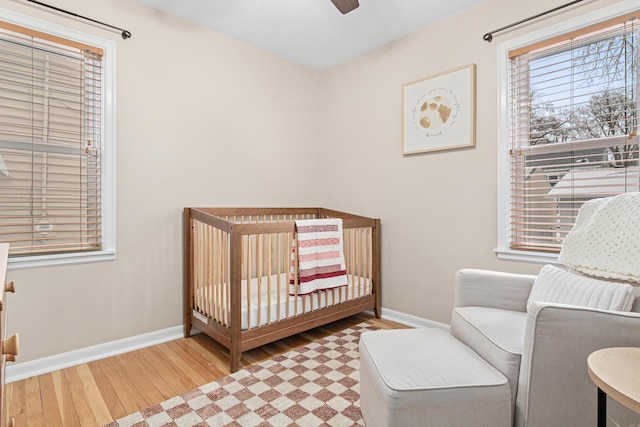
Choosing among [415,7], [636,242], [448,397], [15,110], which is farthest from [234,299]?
[415,7]

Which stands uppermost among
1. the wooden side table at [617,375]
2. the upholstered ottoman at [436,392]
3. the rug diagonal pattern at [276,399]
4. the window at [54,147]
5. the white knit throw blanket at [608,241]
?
the window at [54,147]

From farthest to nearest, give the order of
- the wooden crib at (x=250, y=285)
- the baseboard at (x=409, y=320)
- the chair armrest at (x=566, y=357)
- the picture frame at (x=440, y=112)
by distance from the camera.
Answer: the baseboard at (x=409, y=320), the picture frame at (x=440, y=112), the wooden crib at (x=250, y=285), the chair armrest at (x=566, y=357)

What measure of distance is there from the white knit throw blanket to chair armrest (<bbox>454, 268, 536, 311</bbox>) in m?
0.24

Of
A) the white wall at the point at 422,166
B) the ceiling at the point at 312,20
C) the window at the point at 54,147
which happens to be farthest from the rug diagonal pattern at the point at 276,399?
the ceiling at the point at 312,20

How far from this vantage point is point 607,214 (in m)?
1.48

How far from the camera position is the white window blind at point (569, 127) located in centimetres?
182

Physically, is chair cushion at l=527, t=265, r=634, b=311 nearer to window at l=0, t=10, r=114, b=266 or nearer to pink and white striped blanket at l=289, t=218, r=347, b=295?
pink and white striped blanket at l=289, t=218, r=347, b=295

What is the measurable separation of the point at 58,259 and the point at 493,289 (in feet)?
8.25

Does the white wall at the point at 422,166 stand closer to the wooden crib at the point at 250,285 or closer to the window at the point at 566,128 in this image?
the window at the point at 566,128

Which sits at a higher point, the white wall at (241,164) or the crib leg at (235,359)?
the white wall at (241,164)

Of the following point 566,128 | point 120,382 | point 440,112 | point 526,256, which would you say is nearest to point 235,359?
point 120,382

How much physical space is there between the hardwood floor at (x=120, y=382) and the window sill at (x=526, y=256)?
147cm

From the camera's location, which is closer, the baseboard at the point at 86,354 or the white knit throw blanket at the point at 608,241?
the white knit throw blanket at the point at 608,241

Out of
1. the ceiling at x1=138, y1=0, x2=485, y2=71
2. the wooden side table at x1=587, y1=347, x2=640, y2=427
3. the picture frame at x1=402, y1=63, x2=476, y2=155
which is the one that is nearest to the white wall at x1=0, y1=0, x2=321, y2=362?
the ceiling at x1=138, y1=0, x2=485, y2=71
